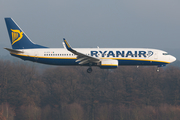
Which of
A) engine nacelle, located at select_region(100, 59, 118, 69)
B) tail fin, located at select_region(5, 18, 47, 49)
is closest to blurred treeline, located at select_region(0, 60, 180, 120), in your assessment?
tail fin, located at select_region(5, 18, 47, 49)

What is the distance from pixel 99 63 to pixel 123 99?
5894cm

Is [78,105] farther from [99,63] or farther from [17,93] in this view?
[99,63]

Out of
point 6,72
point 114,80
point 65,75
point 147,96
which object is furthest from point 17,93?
point 147,96

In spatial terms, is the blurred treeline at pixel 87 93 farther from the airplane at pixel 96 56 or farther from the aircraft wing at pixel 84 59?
the aircraft wing at pixel 84 59

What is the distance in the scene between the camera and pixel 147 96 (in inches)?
4139

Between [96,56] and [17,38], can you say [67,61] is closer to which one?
[96,56]

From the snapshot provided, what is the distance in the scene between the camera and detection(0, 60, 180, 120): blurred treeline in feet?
326

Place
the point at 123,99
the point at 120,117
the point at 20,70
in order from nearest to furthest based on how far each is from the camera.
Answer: the point at 120,117
the point at 123,99
the point at 20,70

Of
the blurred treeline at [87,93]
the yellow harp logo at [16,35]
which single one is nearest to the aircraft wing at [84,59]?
the yellow harp logo at [16,35]

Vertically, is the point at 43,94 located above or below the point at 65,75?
below

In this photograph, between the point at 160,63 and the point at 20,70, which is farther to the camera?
the point at 20,70

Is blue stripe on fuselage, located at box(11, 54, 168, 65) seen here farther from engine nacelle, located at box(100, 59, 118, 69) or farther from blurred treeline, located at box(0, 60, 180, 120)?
blurred treeline, located at box(0, 60, 180, 120)

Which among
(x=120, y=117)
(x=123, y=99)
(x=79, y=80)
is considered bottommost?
(x=120, y=117)

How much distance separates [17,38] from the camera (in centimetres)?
5334
